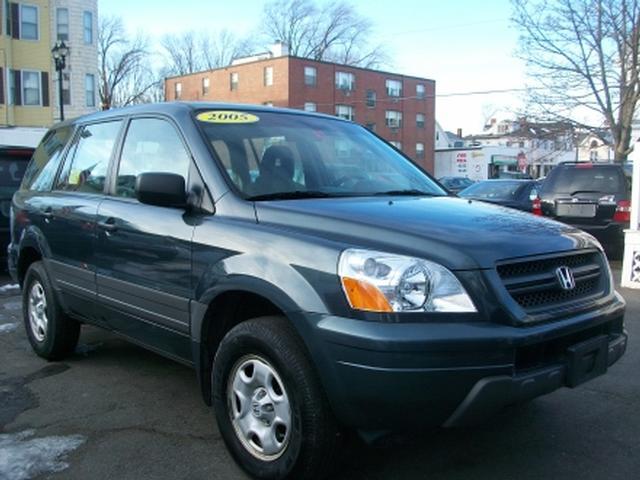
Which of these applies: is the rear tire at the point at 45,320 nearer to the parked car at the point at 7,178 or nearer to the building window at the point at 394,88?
the parked car at the point at 7,178

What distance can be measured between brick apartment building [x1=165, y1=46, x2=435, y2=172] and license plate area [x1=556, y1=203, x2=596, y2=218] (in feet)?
114

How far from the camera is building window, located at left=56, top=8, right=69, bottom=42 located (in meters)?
31.0

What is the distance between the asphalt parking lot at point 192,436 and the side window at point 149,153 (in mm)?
1393

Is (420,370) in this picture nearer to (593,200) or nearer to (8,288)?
(8,288)

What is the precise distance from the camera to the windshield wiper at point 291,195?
136 inches

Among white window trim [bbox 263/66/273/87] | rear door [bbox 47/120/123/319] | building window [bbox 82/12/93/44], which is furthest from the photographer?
white window trim [bbox 263/66/273/87]

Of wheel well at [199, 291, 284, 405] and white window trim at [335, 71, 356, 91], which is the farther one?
white window trim at [335, 71, 356, 91]

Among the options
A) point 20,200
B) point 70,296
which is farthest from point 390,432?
point 20,200

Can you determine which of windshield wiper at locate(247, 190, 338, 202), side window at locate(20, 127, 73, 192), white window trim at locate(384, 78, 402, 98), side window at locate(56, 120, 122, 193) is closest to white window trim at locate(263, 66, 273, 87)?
white window trim at locate(384, 78, 402, 98)

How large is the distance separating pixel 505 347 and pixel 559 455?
1160mm

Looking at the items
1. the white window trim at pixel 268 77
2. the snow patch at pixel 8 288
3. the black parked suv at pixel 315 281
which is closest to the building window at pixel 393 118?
the white window trim at pixel 268 77

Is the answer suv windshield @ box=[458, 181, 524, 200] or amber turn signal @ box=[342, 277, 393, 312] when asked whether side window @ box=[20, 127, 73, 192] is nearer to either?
amber turn signal @ box=[342, 277, 393, 312]

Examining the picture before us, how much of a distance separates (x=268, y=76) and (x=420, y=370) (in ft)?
156

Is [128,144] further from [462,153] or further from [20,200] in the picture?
[462,153]
